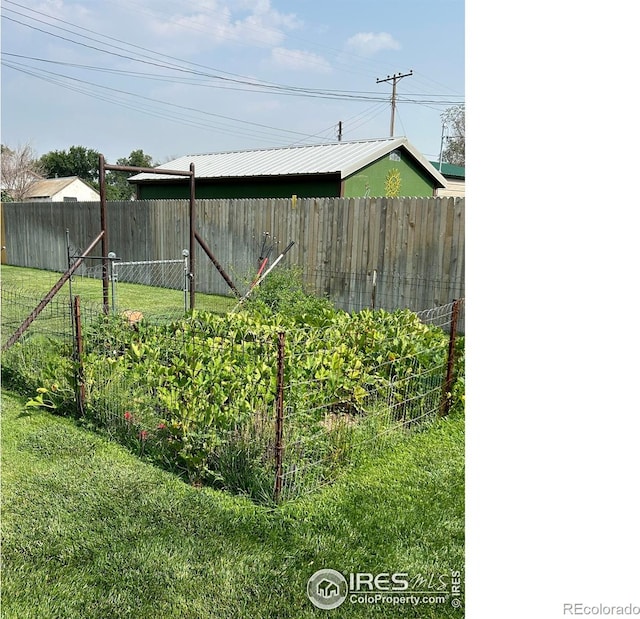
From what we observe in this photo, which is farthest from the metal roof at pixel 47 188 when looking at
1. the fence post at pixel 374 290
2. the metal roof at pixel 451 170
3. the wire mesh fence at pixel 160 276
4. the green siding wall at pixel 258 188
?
the fence post at pixel 374 290

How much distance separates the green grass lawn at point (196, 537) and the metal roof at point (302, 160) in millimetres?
8951

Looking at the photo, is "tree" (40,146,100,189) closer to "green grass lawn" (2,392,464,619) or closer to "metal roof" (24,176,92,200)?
"metal roof" (24,176,92,200)

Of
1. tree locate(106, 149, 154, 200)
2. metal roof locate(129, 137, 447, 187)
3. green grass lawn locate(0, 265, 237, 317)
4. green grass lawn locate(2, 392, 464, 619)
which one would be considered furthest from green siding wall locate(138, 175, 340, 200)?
tree locate(106, 149, 154, 200)

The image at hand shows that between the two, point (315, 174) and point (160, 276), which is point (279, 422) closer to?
point (160, 276)

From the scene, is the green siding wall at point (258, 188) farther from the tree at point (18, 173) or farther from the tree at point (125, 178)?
the tree at point (125, 178)

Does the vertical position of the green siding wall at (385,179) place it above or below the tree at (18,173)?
below

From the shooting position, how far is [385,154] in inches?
490

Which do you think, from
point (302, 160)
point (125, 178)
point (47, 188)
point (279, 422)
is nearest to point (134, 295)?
point (302, 160)

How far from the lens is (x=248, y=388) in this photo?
3133 mm

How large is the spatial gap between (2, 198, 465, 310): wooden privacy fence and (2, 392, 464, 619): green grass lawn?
12.7ft

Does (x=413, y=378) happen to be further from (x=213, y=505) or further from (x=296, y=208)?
(x=296, y=208)

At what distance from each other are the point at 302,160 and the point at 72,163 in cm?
3792

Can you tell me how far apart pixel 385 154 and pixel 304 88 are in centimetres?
1057

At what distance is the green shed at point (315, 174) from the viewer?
11469 mm
